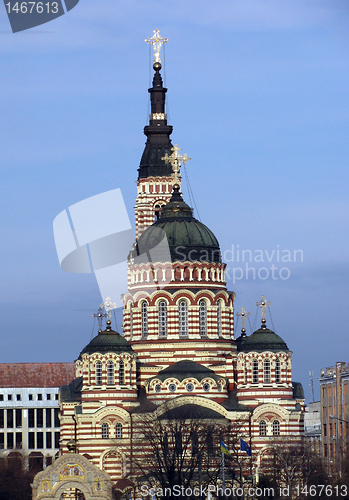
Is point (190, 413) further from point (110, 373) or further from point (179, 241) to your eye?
point (179, 241)

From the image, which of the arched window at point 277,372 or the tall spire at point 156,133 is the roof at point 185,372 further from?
the tall spire at point 156,133

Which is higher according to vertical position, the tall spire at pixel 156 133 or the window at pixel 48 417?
the tall spire at pixel 156 133

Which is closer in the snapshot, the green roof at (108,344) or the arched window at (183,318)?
the green roof at (108,344)

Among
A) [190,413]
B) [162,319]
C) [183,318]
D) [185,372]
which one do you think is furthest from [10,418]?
[190,413]

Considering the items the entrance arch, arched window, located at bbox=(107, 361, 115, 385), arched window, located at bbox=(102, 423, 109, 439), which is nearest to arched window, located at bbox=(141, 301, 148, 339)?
arched window, located at bbox=(107, 361, 115, 385)

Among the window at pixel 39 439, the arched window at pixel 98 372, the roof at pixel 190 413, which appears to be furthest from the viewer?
the window at pixel 39 439

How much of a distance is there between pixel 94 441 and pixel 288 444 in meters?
14.0

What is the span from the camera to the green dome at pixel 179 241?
10006 cm

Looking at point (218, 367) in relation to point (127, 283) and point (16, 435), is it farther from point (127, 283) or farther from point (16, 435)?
point (16, 435)

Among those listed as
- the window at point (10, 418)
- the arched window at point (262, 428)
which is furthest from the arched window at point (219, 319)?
the window at point (10, 418)

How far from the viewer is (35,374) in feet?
456

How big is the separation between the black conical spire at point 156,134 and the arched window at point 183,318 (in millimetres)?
22847

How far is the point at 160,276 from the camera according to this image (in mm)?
99875

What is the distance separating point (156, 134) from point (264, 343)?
103 feet
